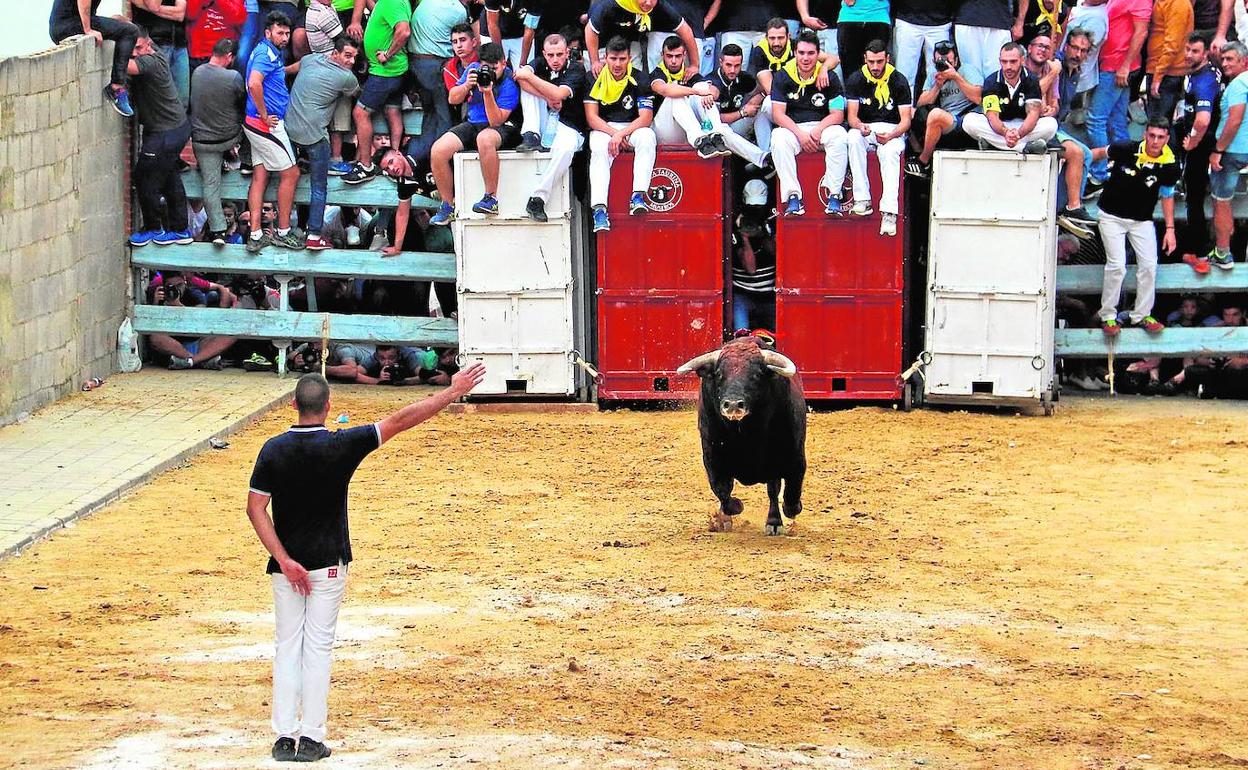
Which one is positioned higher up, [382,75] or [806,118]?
[382,75]

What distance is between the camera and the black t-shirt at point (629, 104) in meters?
19.9

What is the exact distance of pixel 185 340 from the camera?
72.6 feet

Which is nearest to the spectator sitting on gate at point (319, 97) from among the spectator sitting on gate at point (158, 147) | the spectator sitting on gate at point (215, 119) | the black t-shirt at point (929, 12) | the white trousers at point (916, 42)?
the spectator sitting on gate at point (215, 119)

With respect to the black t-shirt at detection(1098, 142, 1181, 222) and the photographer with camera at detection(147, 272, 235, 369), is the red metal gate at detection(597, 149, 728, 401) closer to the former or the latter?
the black t-shirt at detection(1098, 142, 1181, 222)

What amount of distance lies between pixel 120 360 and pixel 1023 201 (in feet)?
32.8

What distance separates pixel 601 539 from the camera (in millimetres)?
14820

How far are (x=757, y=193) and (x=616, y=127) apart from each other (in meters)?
1.88

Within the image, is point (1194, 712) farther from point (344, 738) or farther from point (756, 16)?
point (756, 16)

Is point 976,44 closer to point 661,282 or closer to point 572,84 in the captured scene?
point 661,282

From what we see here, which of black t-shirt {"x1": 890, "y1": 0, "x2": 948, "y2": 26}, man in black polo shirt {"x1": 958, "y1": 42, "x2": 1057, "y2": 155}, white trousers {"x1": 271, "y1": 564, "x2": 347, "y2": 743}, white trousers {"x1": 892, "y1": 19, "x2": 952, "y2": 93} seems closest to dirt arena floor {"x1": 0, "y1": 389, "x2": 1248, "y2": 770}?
→ white trousers {"x1": 271, "y1": 564, "x2": 347, "y2": 743}

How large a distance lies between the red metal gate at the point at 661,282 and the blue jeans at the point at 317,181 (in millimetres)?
3137

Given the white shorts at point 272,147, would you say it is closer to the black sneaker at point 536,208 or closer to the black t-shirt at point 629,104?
the black sneaker at point 536,208

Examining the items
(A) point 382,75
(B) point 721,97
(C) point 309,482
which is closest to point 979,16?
(B) point 721,97

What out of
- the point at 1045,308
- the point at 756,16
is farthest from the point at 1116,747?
the point at 756,16
